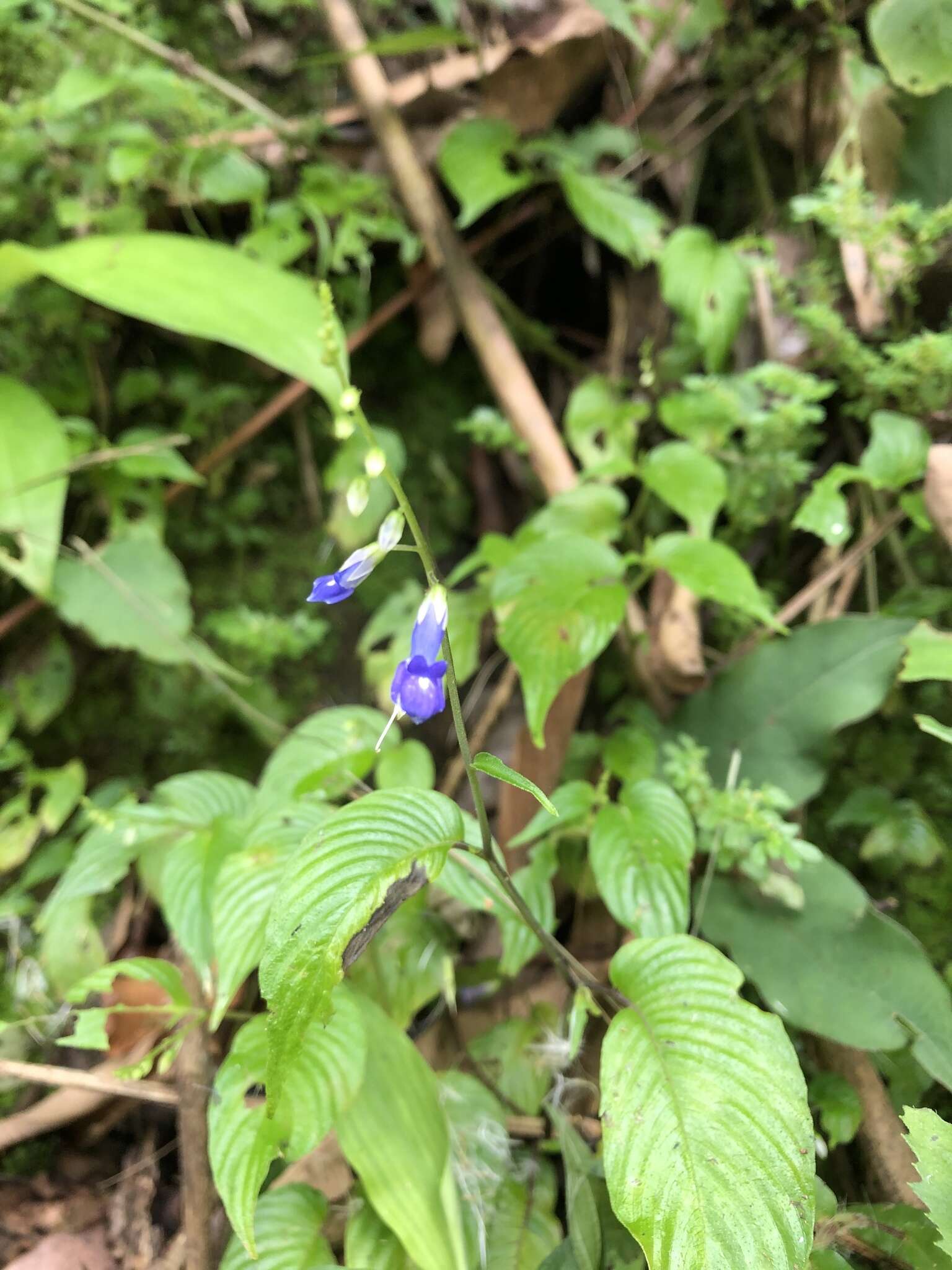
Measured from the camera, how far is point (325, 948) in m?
0.64

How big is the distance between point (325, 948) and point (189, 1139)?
0.84 m

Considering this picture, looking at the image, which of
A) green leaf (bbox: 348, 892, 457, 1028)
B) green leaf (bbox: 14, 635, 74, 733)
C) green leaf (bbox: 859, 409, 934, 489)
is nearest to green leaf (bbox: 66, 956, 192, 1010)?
green leaf (bbox: 348, 892, 457, 1028)

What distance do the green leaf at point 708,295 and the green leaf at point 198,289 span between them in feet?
2.62

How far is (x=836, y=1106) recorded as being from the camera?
1.08m

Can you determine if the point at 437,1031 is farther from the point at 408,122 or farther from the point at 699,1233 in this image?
the point at 408,122

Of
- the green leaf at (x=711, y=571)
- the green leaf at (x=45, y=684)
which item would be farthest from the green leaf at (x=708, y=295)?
the green leaf at (x=45, y=684)

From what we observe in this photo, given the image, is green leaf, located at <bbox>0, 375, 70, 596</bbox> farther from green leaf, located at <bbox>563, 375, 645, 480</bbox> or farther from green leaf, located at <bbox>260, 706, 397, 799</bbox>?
green leaf, located at <bbox>563, 375, 645, 480</bbox>

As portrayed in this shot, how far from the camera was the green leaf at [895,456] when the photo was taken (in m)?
1.40

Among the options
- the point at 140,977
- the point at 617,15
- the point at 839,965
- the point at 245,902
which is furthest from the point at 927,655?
the point at 617,15

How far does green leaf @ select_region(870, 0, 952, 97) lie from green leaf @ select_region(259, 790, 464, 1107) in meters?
1.69

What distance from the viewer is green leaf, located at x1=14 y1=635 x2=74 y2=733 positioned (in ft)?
5.59

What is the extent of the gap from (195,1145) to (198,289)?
1.66m

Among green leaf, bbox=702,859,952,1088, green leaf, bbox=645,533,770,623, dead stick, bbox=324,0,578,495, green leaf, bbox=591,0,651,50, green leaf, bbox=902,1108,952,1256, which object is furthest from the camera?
dead stick, bbox=324,0,578,495

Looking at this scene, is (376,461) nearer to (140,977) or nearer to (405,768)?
(405,768)
